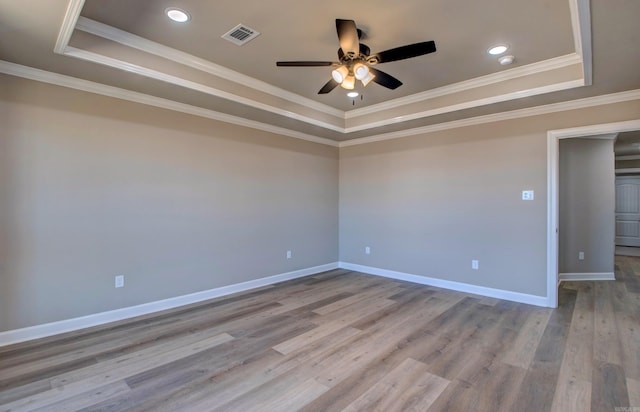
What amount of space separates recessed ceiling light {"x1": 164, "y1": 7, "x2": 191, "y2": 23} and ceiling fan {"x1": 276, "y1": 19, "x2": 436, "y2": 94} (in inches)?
32.8

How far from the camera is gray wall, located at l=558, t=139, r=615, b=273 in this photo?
5219 millimetres

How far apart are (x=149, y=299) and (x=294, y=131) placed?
324 cm

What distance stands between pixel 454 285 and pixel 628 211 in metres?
7.23

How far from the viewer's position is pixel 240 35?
284cm

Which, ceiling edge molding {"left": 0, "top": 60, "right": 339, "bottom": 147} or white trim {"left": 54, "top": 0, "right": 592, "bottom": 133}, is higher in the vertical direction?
white trim {"left": 54, "top": 0, "right": 592, "bottom": 133}

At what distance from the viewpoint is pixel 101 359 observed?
8.42 feet

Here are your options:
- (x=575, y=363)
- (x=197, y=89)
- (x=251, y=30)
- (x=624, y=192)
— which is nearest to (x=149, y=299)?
(x=197, y=89)

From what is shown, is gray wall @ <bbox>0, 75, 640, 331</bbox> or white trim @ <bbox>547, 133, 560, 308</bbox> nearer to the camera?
gray wall @ <bbox>0, 75, 640, 331</bbox>

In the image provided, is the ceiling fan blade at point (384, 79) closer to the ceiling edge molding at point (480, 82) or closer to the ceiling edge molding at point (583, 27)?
the ceiling edge molding at point (583, 27)

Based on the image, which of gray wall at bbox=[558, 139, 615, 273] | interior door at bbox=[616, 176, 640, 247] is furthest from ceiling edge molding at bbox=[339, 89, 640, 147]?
interior door at bbox=[616, 176, 640, 247]


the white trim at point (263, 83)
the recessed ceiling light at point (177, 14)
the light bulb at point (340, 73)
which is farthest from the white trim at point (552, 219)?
the recessed ceiling light at point (177, 14)

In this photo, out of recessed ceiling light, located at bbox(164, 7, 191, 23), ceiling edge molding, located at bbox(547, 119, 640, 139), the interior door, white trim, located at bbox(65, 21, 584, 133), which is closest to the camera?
recessed ceiling light, located at bbox(164, 7, 191, 23)

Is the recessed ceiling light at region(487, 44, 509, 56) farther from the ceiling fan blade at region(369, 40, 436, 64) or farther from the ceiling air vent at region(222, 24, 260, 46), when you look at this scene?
the ceiling air vent at region(222, 24, 260, 46)

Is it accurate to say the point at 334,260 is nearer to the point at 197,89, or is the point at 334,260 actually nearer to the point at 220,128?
the point at 220,128
